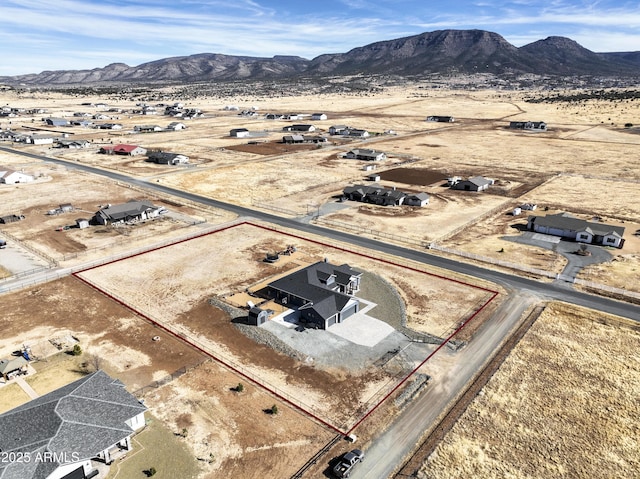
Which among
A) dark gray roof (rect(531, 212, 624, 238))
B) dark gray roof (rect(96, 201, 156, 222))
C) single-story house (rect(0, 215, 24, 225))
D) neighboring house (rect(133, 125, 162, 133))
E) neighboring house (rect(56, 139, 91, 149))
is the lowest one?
dark gray roof (rect(531, 212, 624, 238))

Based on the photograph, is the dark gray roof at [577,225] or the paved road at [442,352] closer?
the paved road at [442,352]

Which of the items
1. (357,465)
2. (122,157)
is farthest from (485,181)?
(122,157)

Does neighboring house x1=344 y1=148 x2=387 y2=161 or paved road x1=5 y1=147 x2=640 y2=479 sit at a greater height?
neighboring house x1=344 y1=148 x2=387 y2=161

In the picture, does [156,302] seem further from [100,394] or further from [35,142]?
[35,142]

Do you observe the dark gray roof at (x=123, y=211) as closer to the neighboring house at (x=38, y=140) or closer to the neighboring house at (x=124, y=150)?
the neighboring house at (x=124, y=150)

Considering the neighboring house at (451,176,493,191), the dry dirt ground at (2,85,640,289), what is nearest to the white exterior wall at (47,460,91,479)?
the dry dirt ground at (2,85,640,289)

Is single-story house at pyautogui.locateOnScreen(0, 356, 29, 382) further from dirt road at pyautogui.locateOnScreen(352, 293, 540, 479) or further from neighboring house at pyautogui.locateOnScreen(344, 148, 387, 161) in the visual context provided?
neighboring house at pyautogui.locateOnScreen(344, 148, 387, 161)

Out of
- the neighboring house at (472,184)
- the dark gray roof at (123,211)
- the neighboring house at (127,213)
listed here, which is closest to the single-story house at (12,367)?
the dark gray roof at (123,211)
